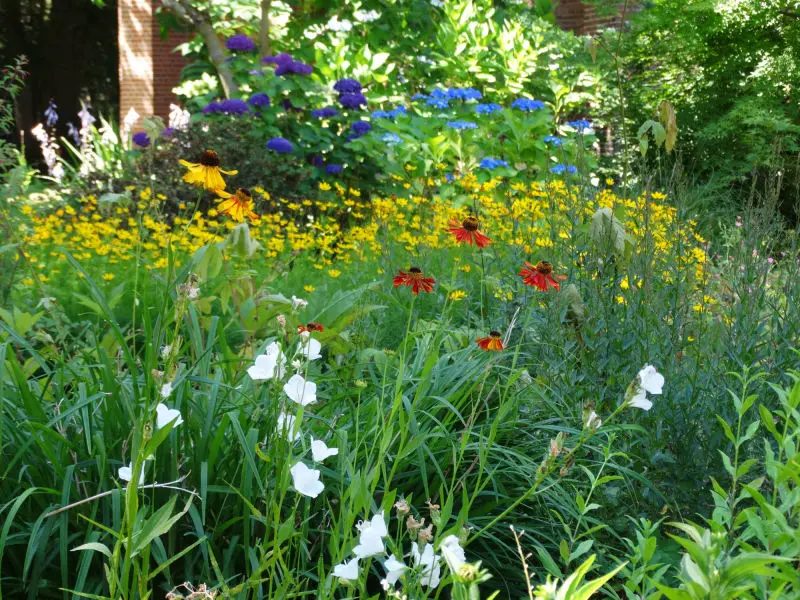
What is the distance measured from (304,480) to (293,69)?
24.8 ft

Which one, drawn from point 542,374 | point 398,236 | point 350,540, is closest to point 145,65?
point 398,236

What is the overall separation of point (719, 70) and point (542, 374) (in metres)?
8.46

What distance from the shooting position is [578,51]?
11.0 metres

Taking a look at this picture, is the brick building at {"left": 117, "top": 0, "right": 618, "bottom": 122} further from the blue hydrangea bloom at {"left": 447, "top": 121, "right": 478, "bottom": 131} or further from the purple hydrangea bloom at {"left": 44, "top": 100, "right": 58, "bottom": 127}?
the blue hydrangea bloom at {"left": 447, "top": 121, "right": 478, "bottom": 131}

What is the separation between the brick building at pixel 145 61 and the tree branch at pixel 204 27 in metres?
4.80

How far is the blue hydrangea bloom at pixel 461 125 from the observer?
310 inches

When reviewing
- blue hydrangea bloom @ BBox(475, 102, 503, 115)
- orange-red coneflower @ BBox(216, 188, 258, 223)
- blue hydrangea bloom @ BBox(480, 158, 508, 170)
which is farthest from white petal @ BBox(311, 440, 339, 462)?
blue hydrangea bloom @ BBox(475, 102, 503, 115)

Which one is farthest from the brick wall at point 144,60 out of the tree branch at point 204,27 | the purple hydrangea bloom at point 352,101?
the purple hydrangea bloom at point 352,101

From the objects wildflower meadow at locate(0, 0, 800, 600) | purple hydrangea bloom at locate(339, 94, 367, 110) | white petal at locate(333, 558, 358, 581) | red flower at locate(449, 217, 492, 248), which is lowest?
purple hydrangea bloom at locate(339, 94, 367, 110)

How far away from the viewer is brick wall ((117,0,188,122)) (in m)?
15.1

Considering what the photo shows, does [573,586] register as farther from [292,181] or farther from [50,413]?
[292,181]

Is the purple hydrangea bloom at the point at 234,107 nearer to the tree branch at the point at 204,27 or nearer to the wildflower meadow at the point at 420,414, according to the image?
the tree branch at the point at 204,27

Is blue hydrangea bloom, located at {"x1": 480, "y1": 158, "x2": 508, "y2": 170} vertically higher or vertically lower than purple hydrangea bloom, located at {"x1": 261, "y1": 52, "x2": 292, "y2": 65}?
lower

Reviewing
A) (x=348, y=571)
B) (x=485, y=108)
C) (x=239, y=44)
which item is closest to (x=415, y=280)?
(x=348, y=571)
